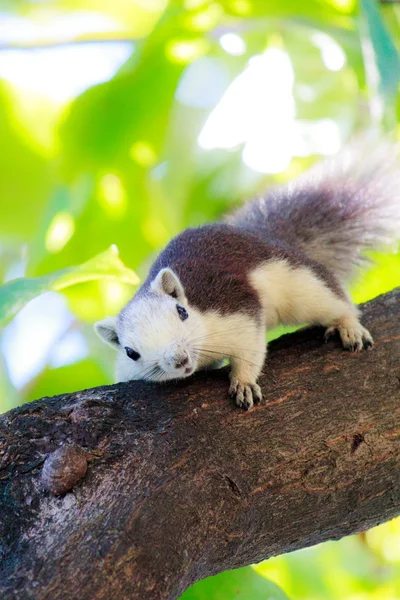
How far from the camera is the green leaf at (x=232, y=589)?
2664 millimetres

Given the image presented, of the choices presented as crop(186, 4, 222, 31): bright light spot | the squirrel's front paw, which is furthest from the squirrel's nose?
crop(186, 4, 222, 31): bright light spot

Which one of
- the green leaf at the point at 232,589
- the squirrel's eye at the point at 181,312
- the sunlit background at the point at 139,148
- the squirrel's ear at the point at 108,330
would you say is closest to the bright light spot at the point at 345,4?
the sunlit background at the point at 139,148

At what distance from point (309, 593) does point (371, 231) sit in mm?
2017

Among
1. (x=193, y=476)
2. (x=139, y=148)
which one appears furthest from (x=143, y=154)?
(x=193, y=476)

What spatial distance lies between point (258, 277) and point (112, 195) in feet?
2.78

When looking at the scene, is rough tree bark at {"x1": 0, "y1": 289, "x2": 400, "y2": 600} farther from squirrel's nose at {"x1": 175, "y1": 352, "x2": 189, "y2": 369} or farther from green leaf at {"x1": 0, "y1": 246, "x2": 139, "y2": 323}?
green leaf at {"x1": 0, "y1": 246, "x2": 139, "y2": 323}

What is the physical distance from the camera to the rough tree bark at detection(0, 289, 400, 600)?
198 centimetres

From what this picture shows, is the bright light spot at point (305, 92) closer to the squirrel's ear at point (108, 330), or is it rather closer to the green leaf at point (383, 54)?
the green leaf at point (383, 54)

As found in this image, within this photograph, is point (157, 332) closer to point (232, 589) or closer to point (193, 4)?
point (232, 589)

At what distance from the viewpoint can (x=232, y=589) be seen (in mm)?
2680

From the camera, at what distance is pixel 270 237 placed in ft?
12.4

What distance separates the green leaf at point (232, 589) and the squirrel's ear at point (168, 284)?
1225mm

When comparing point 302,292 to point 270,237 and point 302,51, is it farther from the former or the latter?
point 302,51

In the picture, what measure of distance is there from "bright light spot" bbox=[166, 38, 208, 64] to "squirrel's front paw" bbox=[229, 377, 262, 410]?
1.64 m
